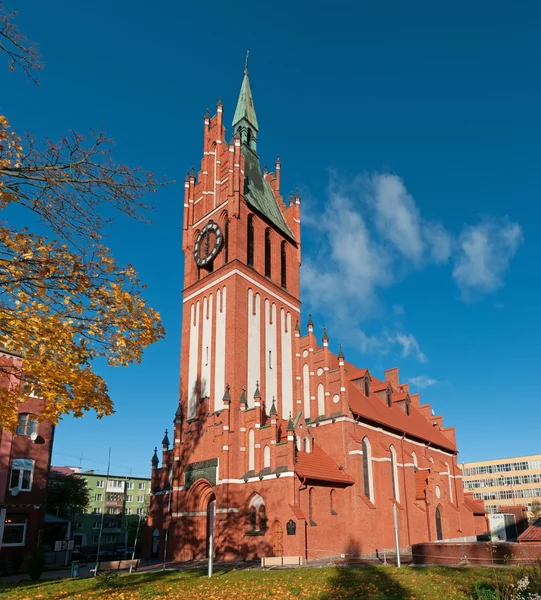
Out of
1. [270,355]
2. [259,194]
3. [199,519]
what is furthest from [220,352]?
[259,194]

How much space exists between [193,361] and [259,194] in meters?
14.1

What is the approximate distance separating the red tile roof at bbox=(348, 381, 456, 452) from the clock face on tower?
44.4 ft

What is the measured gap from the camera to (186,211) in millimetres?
39500

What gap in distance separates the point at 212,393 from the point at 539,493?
88290 millimetres

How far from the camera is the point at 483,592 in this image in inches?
397

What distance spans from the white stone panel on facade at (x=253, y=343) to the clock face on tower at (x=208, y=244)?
3880mm

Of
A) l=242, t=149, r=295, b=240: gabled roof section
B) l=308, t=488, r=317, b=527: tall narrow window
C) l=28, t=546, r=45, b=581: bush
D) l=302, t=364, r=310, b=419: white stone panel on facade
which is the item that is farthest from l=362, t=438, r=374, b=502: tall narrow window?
l=28, t=546, r=45, b=581: bush

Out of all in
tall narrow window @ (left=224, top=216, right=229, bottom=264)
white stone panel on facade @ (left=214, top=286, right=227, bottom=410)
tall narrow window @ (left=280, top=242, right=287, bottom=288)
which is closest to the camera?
white stone panel on facade @ (left=214, top=286, right=227, bottom=410)

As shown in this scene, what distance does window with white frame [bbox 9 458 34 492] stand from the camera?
29547mm

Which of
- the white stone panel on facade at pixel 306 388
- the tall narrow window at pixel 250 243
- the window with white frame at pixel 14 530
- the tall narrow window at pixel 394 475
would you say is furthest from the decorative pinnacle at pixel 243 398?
the window with white frame at pixel 14 530

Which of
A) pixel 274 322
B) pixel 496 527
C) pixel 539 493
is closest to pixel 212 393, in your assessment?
pixel 274 322

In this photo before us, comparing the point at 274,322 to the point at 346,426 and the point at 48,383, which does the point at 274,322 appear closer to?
the point at 346,426

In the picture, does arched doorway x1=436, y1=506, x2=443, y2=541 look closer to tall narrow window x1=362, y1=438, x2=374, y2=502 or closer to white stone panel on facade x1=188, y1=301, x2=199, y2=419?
tall narrow window x1=362, y1=438, x2=374, y2=502

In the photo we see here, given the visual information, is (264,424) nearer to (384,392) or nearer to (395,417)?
(395,417)
